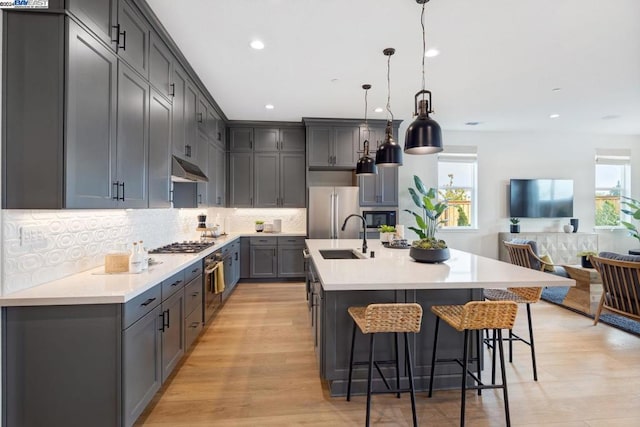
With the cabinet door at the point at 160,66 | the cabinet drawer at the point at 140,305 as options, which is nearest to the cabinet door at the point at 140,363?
the cabinet drawer at the point at 140,305

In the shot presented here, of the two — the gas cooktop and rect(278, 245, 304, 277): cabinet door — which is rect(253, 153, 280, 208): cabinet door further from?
the gas cooktop

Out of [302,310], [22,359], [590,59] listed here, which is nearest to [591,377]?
[302,310]

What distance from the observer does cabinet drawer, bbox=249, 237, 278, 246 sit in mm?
5449

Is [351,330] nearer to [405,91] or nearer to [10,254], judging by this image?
[10,254]

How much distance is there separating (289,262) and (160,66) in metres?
3.63

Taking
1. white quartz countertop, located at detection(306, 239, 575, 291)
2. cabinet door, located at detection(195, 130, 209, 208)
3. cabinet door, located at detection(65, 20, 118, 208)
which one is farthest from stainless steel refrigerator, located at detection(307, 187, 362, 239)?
cabinet door, located at detection(65, 20, 118, 208)

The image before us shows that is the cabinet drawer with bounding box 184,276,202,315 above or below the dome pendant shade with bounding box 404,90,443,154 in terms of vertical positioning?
below

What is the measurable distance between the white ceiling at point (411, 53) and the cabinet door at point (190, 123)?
282 millimetres

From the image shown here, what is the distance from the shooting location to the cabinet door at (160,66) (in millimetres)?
2596

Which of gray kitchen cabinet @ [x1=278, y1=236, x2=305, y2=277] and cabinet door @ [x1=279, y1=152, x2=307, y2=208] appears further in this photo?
cabinet door @ [x1=279, y1=152, x2=307, y2=208]

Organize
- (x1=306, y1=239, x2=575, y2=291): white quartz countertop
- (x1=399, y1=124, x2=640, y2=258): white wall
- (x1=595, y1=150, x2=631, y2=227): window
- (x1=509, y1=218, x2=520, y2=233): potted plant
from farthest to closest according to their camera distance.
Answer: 1. (x1=595, y1=150, x2=631, y2=227): window
2. (x1=399, y1=124, x2=640, y2=258): white wall
3. (x1=509, y1=218, x2=520, y2=233): potted plant
4. (x1=306, y1=239, x2=575, y2=291): white quartz countertop

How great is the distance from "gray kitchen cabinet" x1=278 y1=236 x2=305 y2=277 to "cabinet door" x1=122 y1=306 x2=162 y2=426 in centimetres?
337

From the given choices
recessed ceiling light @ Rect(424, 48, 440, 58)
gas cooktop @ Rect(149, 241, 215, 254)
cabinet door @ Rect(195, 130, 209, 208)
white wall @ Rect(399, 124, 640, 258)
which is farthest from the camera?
white wall @ Rect(399, 124, 640, 258)

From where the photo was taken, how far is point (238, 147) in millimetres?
5676
